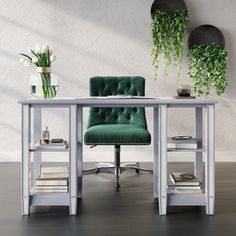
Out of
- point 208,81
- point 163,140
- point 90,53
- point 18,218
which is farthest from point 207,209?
point 90,53

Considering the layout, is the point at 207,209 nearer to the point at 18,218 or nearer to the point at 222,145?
the point at 18,218

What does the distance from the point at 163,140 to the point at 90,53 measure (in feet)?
8.76

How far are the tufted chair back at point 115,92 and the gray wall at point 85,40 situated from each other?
3.19 feet

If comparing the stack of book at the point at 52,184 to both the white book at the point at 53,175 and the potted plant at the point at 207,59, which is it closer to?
the white book at the point at 53,175

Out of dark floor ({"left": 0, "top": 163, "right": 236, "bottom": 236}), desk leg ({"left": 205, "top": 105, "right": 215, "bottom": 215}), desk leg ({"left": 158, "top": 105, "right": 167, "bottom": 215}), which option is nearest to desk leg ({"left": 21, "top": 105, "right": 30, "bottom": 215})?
dark floor ({"left": 0, "top": 163, "right": 236, "bottom": 236})

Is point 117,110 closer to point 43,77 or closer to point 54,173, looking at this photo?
point 43,77

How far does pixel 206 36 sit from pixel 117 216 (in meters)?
3.02

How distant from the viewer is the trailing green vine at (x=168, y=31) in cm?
580

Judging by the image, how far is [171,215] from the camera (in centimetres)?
354

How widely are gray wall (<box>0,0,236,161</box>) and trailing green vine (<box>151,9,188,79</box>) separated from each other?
0.14m

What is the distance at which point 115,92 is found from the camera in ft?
16.5

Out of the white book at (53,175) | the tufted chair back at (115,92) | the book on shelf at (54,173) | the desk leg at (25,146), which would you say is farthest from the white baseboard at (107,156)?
the desk leg at (25,146)

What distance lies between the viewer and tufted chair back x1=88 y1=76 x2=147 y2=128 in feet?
16.2

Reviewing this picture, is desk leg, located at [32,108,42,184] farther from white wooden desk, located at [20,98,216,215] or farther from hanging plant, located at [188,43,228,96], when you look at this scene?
hanging plant, located at [188,43,228,96]
